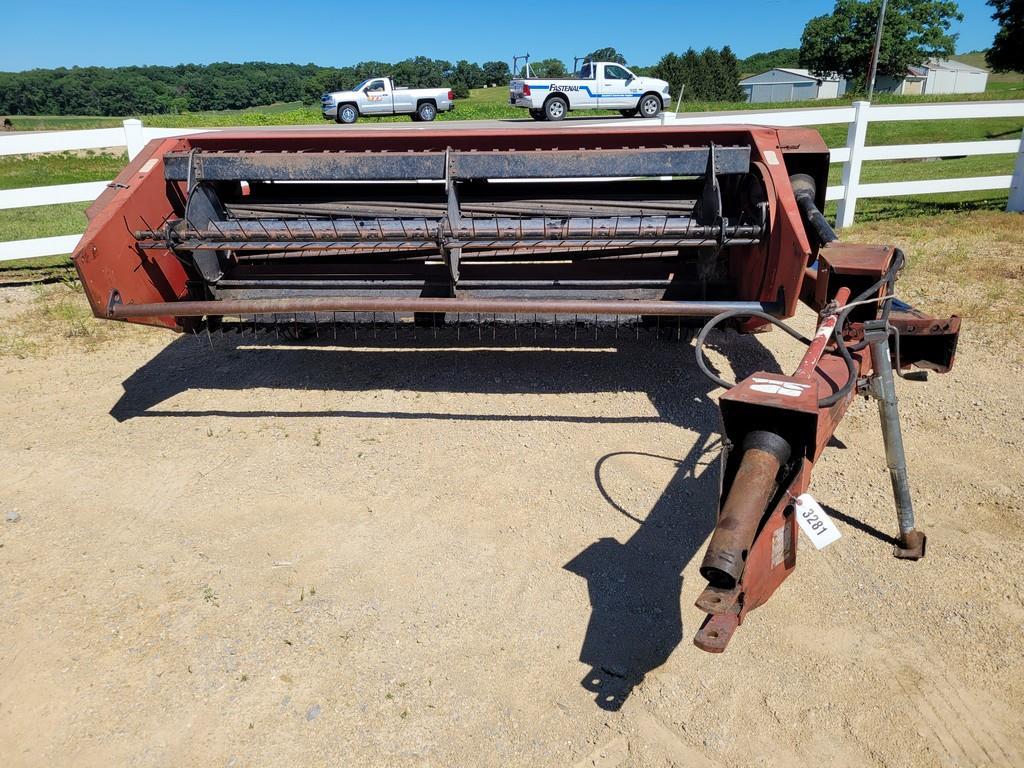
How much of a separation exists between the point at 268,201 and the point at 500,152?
1.57 m

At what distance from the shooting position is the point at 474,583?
2996 mm

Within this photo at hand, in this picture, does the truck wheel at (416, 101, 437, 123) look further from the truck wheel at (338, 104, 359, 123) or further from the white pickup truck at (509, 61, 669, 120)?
the white pickup truck at (509, 61, 669, 120)

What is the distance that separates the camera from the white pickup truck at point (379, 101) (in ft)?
83.1

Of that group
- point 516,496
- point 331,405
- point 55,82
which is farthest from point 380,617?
point 55,82

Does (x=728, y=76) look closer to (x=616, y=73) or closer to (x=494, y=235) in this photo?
(x=616, y=73)

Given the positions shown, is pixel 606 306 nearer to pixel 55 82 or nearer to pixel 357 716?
pixel 357 716

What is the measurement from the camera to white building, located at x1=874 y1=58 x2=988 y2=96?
58594 mm

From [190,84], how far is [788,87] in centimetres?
5404

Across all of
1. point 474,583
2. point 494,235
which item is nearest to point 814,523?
point 474,583

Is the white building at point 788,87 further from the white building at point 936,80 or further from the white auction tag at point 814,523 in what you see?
the white auction tag at point 814,523

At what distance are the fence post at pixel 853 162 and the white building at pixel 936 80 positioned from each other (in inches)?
2313

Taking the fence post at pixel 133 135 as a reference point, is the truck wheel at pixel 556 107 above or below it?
below

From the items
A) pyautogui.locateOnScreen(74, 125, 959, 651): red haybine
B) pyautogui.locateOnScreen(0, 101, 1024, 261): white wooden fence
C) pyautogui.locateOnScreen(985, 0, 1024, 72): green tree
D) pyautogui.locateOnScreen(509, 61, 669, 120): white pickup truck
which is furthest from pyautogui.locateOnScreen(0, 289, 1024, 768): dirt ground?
pyautogui.locateOnScreen(985, 0, 1024, 72): green tree

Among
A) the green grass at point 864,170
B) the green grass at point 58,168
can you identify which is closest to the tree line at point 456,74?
the green grass at point 864,170
